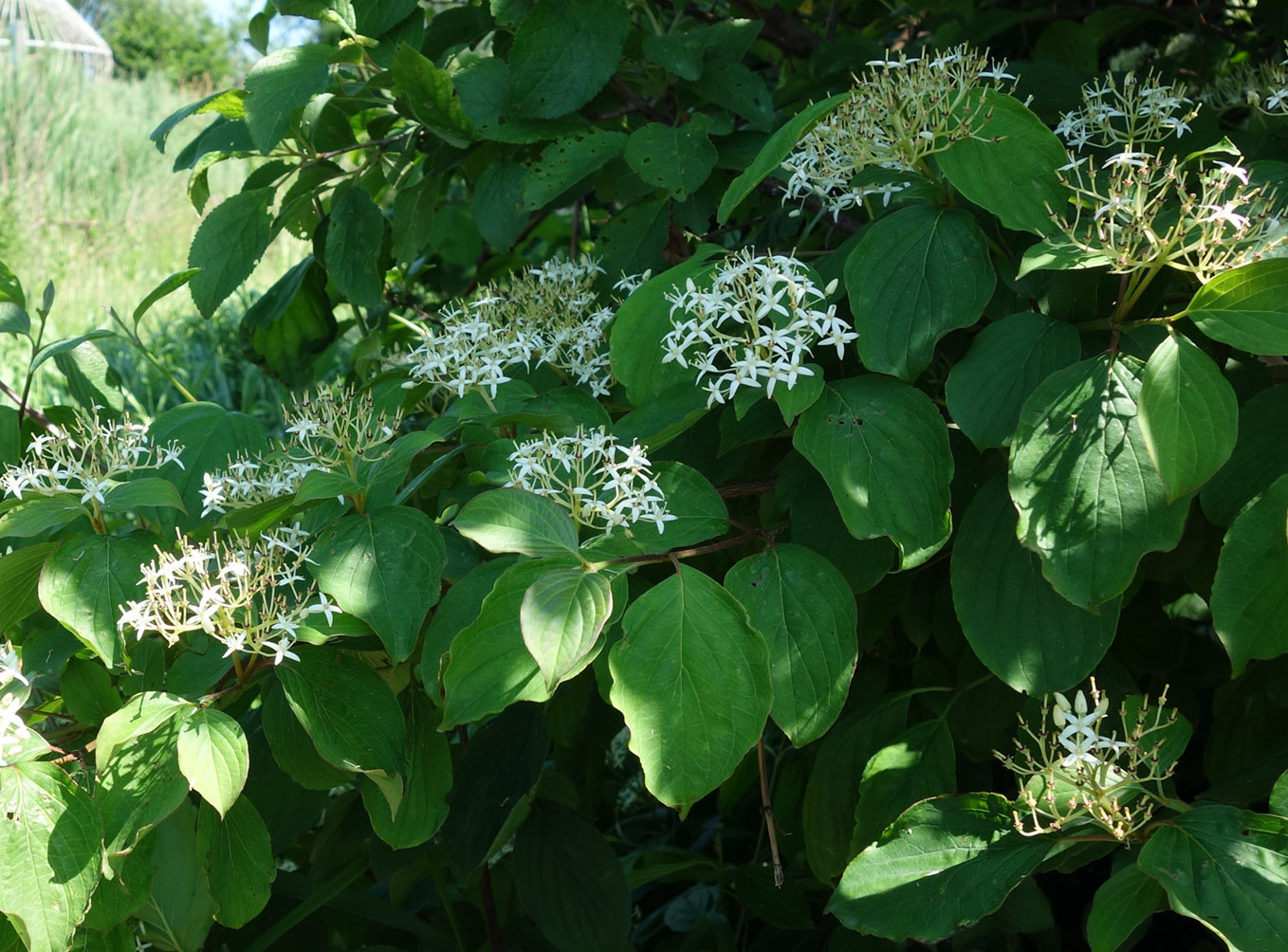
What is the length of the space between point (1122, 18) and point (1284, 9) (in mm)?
220

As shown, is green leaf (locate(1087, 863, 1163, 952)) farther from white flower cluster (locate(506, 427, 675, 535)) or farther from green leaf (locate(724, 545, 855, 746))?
white flower cluster (locate(506, 427, 675, 535))

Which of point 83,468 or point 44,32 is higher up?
point 83,468

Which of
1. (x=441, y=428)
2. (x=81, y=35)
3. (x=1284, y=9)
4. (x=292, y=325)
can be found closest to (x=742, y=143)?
(x=441, y=428)

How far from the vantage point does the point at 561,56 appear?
127 centimetres

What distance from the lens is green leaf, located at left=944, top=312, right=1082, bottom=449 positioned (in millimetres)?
817

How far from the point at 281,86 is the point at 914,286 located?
0.80 m

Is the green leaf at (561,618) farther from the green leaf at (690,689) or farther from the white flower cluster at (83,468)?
the white flower cluster at (83,468)

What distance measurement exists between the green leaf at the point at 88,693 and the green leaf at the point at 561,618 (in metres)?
0.42

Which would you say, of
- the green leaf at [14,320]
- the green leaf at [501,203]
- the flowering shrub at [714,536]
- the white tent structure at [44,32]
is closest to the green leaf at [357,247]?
the flowering shrub at [714,536]

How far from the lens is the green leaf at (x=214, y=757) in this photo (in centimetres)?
75

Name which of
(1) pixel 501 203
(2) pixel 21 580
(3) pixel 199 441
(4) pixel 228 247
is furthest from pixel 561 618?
(4) pixel 228 247

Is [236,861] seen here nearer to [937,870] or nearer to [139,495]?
[139,495]

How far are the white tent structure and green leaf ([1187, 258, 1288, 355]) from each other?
1104cm

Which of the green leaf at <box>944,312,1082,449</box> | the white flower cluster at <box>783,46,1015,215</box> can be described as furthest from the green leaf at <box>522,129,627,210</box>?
the green leaf at <box>944,312,1082,449</box>
